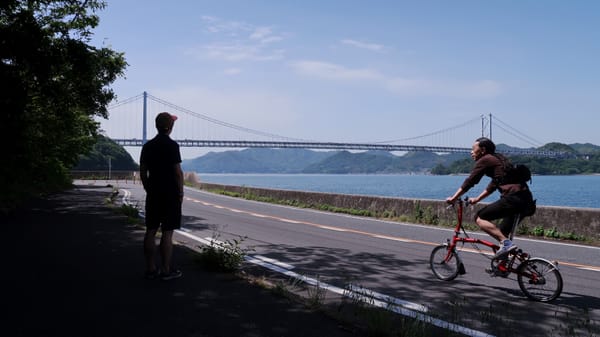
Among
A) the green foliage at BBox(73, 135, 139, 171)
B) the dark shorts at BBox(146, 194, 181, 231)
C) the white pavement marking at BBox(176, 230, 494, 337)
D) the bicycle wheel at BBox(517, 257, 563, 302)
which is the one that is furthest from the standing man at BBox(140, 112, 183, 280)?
the green foliage at BBox(73, 135, 139, 171)

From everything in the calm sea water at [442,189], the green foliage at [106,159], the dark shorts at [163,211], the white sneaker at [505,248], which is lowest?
the calm sea water at [442,189]

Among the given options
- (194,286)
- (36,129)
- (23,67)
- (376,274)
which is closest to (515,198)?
(376,274)

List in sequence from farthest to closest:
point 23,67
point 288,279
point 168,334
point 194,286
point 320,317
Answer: point 23,67, point 288,279, point 194,286, point 320,317, point 168,334

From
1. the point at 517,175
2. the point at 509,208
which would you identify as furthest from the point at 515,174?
the point at 509,208

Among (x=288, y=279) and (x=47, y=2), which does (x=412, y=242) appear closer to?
(x=288, y=279)

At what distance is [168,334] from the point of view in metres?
3.83

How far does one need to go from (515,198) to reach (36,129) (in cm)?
1564

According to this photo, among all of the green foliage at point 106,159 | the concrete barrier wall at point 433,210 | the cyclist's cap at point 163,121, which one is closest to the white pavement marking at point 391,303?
the cyclist's cap at point 163,121

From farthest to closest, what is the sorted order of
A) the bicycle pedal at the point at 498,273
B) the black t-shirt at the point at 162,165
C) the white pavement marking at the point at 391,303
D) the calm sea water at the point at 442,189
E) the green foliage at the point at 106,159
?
1. the green foliage at the point at 106,159
2. the calm sea water at the point at 442,189
3. the bicycle pedal at the point at 498,273
4. the black t-shirt at the point at 162,165
5. the white pavement marking at the point at 391,303

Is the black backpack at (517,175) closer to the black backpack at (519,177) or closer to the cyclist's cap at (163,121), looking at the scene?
the black backpack at (519,177)

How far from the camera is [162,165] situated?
5633 mm

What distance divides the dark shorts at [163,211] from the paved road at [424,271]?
73.2 inches

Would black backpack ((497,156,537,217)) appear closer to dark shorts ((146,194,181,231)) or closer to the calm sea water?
dark shorts ((146,194,181,231))

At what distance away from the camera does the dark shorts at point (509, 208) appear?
223 inches
